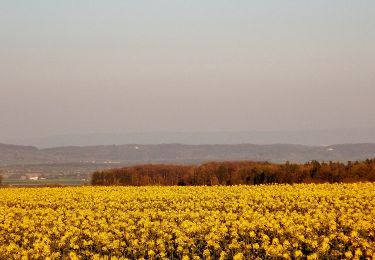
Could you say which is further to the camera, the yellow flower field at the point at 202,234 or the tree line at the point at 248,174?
the tree line at the point at 248,174

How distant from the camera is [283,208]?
27.0 metres

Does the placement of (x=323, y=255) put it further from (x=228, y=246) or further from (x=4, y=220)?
(x=4, y=220)

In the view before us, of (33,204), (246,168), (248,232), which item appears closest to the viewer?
(248,232)

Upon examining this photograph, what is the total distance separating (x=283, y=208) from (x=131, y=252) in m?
9.86

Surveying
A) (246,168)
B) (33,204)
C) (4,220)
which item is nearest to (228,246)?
(4,220)

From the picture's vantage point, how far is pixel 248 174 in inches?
2174

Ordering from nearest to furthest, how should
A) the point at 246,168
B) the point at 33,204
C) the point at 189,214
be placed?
the point at 189,214 → the point at 33,204 → the point at 246,168

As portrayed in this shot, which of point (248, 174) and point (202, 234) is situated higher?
point (248, 174)

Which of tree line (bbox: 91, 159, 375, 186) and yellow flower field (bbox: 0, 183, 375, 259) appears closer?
yellow flower field (bbox: 0, 183, 375, 259)

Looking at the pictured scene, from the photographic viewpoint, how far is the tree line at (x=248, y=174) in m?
50.9

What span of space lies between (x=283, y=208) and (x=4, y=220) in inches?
Answer: 482

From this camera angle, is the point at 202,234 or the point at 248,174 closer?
the point at 202,234

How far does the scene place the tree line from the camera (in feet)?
167

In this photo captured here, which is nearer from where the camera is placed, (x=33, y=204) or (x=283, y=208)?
(x=283, y=208)
